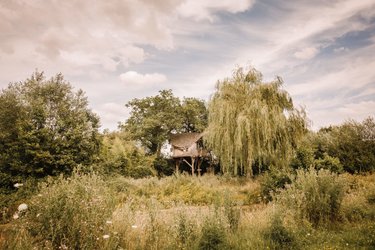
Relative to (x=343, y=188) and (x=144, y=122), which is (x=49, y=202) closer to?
(x=343, y=188)

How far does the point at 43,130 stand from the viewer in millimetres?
15961

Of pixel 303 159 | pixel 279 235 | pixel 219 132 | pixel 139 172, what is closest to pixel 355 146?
pixel 303 159

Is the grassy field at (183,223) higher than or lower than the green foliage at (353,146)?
lower

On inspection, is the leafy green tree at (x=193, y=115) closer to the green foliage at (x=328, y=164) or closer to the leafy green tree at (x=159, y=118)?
the leafy green tree at (x=159, y=118)

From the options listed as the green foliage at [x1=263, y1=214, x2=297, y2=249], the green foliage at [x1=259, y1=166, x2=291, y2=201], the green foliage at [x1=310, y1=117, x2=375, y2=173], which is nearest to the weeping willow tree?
the green foliage at [x1=310, y1=117, x2=375, y2=173]

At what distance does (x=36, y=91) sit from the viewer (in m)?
18.6

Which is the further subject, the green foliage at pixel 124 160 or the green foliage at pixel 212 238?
the green foliage at pixel 124 160

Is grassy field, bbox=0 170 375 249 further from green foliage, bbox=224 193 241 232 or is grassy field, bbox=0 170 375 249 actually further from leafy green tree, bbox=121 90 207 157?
leafy green tree, bbox=121 90 207 157

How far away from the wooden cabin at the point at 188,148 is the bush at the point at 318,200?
21730mm

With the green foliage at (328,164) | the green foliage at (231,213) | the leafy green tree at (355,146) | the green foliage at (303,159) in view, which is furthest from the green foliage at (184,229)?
the leafy green tree at (355,146)

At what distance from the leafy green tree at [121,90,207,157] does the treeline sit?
9695mm

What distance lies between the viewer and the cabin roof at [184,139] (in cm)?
3036

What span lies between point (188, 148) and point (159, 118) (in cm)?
446

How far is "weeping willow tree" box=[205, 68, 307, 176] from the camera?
688 inches
